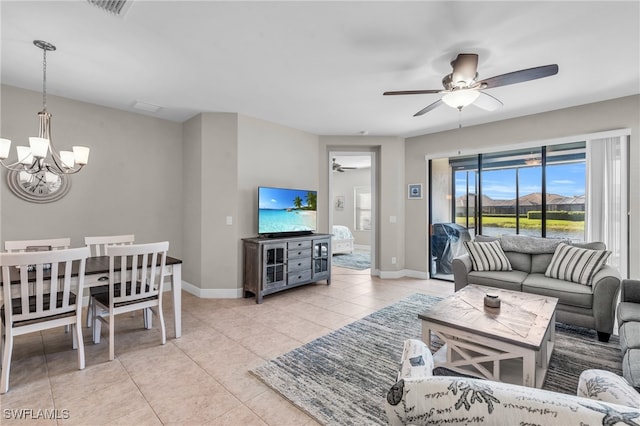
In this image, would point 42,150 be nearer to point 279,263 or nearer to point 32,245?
point 32,245

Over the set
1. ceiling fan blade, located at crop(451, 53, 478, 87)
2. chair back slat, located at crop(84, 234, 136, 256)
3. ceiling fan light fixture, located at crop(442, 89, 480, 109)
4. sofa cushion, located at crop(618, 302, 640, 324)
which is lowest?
sofa cushion, located at crop(618, 302, 640, 324)

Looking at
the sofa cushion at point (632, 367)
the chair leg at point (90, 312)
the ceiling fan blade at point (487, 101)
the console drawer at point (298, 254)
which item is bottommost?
the chair leg at point (90, 312)

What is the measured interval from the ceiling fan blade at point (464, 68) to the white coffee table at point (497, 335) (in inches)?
78.6

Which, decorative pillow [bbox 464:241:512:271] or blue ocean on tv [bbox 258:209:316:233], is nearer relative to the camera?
decorative pillow [bbox 464:241:512:271]

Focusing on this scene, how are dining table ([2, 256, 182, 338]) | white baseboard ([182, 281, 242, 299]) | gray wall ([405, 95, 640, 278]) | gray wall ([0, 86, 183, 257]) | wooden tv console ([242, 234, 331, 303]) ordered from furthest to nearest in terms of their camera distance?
1. white baseboard ([182, 281, 242, 299])
2. wooden tv console ([242, 234, 331, 303])
3. gray wall ([405, 95, 640, 278])
4. gray wall ([0, 86, 183, 257])
5. dining table ([2, 256, 182, 338])

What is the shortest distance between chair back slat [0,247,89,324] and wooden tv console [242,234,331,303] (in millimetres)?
1986

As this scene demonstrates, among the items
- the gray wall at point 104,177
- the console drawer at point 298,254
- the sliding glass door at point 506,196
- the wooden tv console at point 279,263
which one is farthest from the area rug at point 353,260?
the gray wall at point 104,177

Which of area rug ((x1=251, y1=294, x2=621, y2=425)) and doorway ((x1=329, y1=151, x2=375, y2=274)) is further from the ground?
doorway ((x1=329, y1=151, x2=375, y2=274))

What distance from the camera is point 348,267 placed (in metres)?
6.38

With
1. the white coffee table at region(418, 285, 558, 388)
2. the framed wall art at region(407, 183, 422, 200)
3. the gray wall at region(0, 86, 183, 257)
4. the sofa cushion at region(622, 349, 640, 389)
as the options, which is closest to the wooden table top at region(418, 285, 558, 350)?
the white coffee table at region(418, 285, 558, 388)

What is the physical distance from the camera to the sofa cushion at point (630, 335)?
6.13 feet

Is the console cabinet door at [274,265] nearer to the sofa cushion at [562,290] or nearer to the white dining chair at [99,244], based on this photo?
the white dining chair at [99,244]

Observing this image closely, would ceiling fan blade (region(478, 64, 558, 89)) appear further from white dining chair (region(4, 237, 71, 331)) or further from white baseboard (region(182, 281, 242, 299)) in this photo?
white dining chair (region(4, 237, 71, 331))

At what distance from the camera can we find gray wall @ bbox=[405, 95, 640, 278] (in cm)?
351
